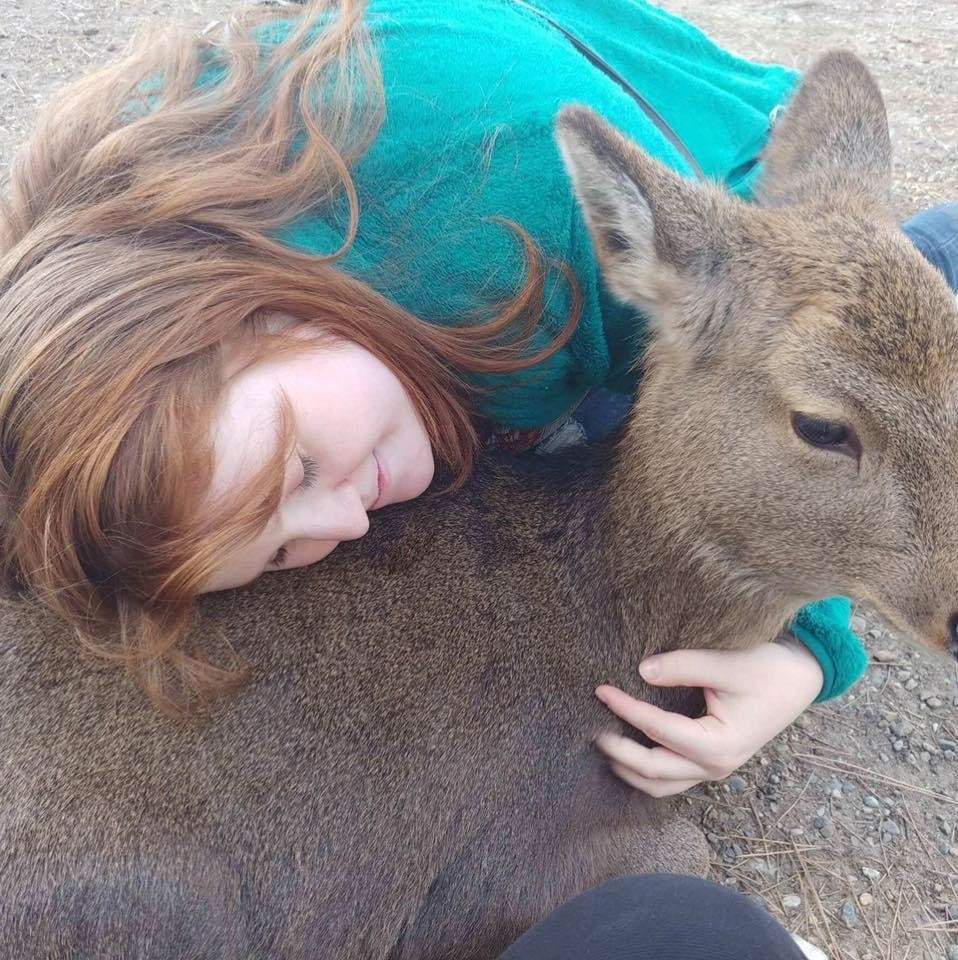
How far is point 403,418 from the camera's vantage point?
2.21 meters

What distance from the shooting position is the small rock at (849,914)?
2.75 meters

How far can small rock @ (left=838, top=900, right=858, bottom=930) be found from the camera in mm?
2750

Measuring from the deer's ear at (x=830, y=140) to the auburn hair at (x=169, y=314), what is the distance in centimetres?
69

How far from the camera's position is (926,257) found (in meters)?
2.96

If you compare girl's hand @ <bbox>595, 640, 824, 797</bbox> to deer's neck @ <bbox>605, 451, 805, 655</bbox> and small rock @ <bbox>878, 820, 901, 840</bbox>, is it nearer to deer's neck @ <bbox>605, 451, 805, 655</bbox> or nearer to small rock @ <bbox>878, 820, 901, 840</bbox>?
deer's neck @ <bbox>605, 451, 805, 655</bbox>

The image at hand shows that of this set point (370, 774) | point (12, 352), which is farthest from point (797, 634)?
point (12, 352)

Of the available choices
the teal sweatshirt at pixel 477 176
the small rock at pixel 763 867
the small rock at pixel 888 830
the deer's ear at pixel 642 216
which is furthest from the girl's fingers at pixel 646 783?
the deer's ear at pixel 642 216

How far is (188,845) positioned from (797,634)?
168 cm

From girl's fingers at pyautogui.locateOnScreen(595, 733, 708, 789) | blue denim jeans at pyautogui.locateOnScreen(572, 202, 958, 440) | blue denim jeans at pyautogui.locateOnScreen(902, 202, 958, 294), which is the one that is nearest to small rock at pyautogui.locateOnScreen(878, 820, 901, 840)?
girl's fingers at pyautogui.locateOnScreen(595, 733, 708, 789)

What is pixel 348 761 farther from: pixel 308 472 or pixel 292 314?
pixel 292 314

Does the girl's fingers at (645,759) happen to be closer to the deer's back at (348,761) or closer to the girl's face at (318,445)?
the deer's back at (348,761)

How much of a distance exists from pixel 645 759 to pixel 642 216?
4.47 ft

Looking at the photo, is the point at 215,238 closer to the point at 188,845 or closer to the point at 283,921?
the point at 188,845

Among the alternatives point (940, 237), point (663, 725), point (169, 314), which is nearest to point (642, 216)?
point (169, 314)
